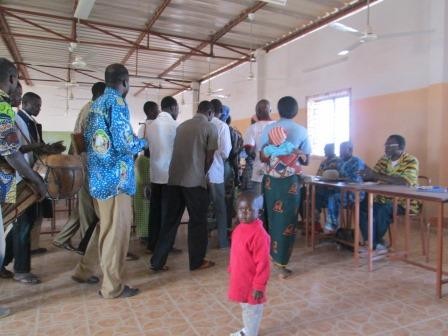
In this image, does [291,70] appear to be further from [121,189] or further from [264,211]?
[121,189]

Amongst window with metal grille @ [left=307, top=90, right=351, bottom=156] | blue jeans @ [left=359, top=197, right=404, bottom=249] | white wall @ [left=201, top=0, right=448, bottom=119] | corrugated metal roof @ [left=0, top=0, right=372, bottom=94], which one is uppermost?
corrugated metal roof @ [left=0, top=0, right=372, bottom=94]

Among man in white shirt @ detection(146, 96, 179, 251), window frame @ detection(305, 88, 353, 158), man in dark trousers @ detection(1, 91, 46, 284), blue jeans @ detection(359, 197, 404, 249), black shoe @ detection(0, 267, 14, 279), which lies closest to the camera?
man in dark trousers @ detection(1, 91, 46, 284)

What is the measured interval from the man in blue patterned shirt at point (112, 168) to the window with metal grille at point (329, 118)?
4581 mm

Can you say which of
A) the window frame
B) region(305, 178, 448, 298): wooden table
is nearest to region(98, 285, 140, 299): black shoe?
region(305, 178, 448, 298): wooden table

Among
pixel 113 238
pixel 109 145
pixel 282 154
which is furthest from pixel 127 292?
→ pixel 282 154

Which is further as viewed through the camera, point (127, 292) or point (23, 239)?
point (23, 239)

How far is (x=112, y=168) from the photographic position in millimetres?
2342

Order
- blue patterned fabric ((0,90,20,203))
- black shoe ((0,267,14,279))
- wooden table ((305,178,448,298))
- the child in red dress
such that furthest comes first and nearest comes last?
black shoe ((0,267,14,279)) → wooden table ((305,178,448,298)) → blue patterned fabric ((0,90,20,203)) → the child in red dress

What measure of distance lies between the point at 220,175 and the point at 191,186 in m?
0.74

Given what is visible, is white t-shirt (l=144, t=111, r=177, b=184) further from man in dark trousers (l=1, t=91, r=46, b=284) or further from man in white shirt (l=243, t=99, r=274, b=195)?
man in dark trousers (l=1, t=91, r=46, b=284)

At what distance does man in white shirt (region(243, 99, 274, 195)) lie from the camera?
11.8ft

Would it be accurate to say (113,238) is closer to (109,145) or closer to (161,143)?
(109,145)

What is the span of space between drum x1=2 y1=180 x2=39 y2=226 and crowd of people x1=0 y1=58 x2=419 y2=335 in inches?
3.5

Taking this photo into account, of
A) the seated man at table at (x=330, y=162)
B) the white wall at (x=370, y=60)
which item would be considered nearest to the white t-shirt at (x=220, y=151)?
the seated man at table at (x=330, y=162)
